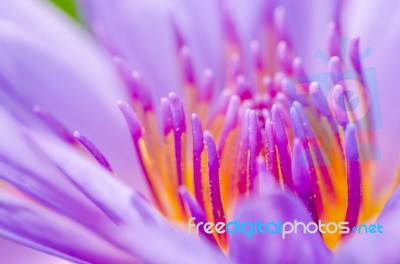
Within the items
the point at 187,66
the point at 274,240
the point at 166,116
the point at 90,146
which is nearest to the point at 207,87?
the point at 187,66

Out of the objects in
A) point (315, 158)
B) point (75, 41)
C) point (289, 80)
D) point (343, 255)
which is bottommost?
point (343, 255)

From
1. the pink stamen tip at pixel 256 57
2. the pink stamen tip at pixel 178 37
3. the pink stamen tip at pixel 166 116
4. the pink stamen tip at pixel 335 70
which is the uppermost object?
the pink stamen tip at pixel 178 37

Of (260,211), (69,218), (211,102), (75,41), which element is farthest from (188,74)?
(260,211)

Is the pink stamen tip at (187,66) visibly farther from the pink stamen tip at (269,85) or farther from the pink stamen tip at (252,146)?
the pink stamen tip at (252,146)

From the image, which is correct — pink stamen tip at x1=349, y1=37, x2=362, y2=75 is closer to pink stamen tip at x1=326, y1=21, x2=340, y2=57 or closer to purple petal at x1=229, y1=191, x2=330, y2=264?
pink stamen tip at x1=326, y1=21, x2=340, y2=57

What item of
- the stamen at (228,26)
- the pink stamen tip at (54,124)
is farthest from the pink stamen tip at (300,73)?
the pink stamen tip at (54,124)

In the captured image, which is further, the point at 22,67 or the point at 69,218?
the point at 22,67

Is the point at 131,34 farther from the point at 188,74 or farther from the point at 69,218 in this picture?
the point at 69,218
